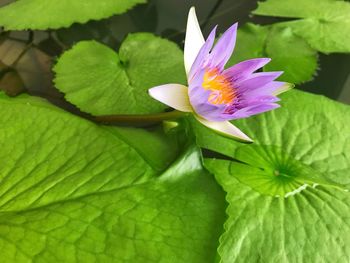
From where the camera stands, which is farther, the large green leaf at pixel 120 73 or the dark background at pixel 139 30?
the dark background at pixel 139 30

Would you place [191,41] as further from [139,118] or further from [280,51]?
[280,51]

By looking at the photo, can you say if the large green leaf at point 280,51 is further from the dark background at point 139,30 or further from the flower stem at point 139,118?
the flower stem at point 139,118

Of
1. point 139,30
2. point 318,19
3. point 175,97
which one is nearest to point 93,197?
point 175,97

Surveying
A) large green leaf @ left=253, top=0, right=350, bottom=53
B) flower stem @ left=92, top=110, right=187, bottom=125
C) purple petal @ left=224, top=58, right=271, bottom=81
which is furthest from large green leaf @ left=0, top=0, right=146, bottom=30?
purple petal @ left=224, top=58, right=271, bottom=81

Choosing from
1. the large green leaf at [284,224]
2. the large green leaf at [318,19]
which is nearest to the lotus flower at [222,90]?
the large green leaf at [284,224]

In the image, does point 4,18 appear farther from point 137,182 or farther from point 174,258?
point 174,258

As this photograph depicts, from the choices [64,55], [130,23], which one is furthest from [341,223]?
[130,23]
